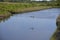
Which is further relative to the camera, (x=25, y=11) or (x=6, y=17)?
(x=25, y=11)

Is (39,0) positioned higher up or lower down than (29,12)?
higher up

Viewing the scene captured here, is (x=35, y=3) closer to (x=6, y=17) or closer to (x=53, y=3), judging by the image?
(x=53, y=3)

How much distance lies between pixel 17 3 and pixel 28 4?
47cm

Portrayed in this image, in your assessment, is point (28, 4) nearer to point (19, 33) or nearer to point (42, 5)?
point (42, 5)

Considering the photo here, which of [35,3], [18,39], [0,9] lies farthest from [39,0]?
[18,39]

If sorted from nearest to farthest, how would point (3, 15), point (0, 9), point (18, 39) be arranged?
1. point (18, 39)
2. point (3, 15)
3. point (0, 9)

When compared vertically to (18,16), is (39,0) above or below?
above

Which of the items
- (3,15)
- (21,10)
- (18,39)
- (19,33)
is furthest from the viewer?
(21,10)

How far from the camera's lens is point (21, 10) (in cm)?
848

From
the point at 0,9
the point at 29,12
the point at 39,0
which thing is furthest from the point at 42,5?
the point at 0,9

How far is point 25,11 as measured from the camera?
8.49 metres

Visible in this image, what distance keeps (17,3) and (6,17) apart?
3.47 ft

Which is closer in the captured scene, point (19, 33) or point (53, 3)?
point (19, 33)

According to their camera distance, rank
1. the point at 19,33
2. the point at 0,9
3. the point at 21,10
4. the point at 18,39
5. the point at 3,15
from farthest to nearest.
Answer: the point at 21,10 < the point at 0,9 < the point at 3,15 < the point at 19,33 < the point at 18,39
